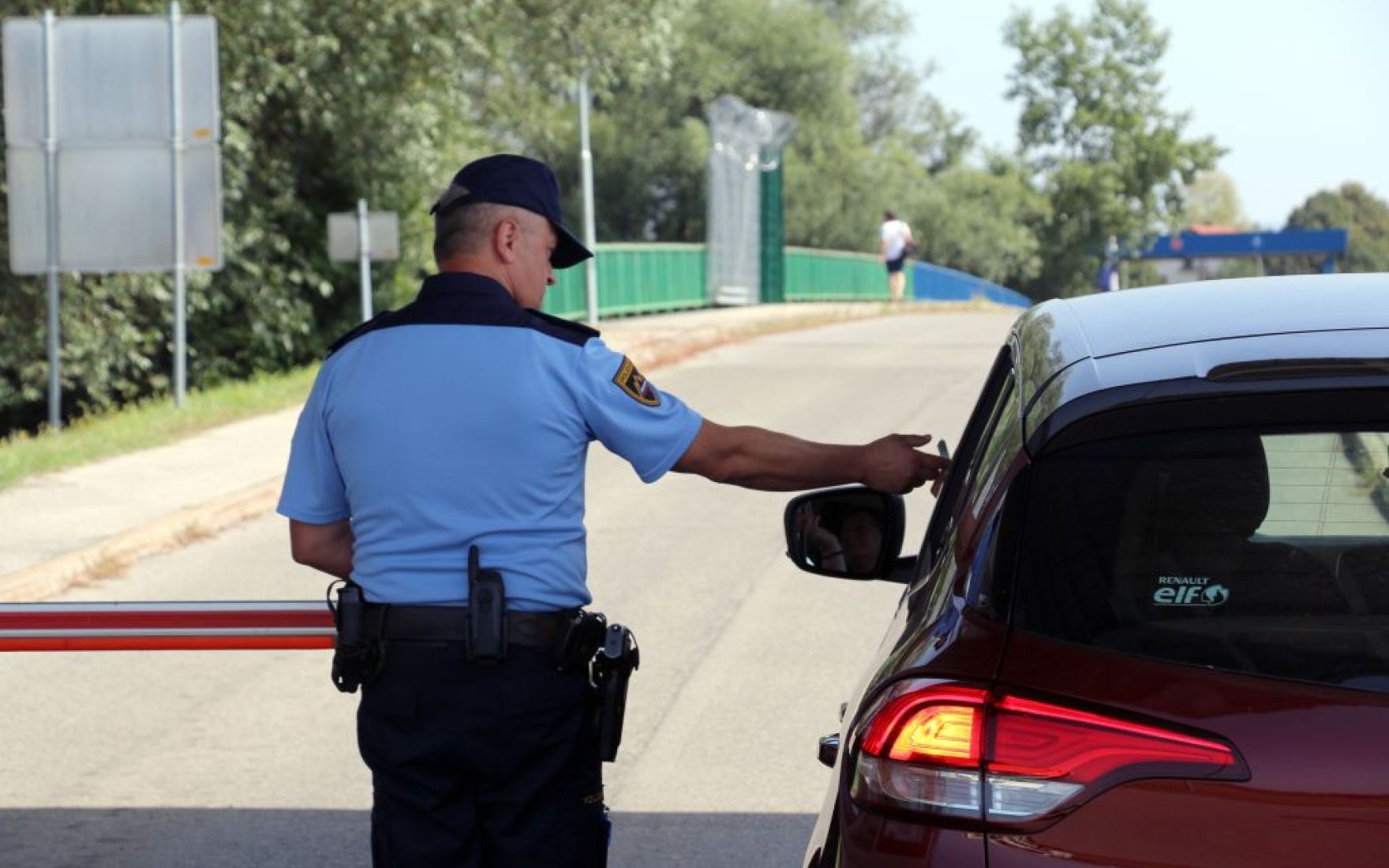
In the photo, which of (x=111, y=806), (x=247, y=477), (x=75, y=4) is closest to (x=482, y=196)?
(x=111, y=806)

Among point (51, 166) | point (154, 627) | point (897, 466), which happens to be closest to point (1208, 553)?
point (897, 466)

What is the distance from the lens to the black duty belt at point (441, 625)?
3.23 m

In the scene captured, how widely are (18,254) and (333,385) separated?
→ 13445mm

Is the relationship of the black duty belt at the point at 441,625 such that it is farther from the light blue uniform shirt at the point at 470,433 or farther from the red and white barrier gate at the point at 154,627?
the red and white barrier gate at the point at 154,627

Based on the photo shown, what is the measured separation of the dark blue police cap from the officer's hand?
0.67 m

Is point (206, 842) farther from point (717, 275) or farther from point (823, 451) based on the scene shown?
point (717, 275)

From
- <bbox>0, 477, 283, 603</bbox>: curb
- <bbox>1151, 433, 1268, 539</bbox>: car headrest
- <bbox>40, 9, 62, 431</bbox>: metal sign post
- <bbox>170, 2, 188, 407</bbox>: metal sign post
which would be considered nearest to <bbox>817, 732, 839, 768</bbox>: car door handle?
<bbox>1151, 433, 1268, 539</bbox>: car headrest

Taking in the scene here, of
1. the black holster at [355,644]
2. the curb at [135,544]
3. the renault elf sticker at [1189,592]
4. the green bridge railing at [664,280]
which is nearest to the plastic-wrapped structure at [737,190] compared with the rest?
the green bridge railing at [664,280]

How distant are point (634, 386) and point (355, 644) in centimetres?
62

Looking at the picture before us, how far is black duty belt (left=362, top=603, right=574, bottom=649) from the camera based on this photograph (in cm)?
323

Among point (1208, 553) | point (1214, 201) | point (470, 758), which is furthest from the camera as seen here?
point (1214, 201)

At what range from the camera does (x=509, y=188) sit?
3.35m

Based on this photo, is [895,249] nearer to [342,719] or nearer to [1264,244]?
[342,719]

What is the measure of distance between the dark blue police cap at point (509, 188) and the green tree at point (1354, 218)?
126163 mm
